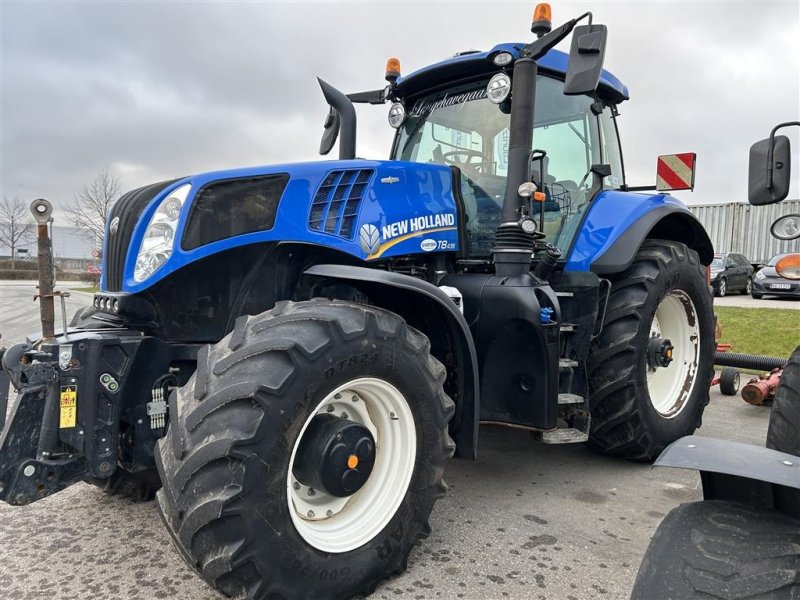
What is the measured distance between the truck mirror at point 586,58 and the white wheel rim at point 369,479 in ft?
5.29

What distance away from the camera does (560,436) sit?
3.41m

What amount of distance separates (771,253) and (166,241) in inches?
861

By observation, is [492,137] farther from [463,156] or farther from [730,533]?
[730,533]

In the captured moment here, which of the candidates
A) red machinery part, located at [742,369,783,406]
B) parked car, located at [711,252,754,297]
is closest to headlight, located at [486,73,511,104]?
red machinery part, located at [742,369,783,406]

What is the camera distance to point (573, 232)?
3939mm

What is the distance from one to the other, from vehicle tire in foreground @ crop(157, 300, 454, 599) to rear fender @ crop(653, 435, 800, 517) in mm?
1147

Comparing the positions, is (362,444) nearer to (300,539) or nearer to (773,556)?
(300,539)

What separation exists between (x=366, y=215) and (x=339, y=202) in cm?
15

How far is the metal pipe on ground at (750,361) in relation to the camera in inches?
213

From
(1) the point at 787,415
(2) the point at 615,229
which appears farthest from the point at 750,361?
(1) the point at 787,415

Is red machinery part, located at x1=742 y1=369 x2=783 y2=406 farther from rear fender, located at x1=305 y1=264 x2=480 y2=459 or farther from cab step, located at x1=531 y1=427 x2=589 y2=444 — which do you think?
rear fender, located at x1=305 y1=264 x2=480 y2=459

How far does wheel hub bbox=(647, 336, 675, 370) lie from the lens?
4.09 meters

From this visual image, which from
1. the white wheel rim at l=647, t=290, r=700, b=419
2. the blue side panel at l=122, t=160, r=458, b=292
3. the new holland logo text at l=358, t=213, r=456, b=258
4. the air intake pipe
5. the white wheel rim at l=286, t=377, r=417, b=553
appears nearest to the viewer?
the white wheel rim at l=286, t=377, r=417, b=553

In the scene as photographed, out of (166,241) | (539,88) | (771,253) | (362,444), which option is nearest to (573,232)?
(539,88)
